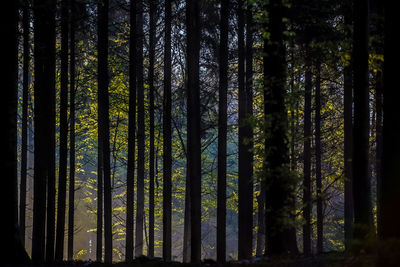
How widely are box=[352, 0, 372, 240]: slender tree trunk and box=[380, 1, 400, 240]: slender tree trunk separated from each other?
0.34 meters

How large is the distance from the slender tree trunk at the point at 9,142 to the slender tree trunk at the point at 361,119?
7095 millimetres

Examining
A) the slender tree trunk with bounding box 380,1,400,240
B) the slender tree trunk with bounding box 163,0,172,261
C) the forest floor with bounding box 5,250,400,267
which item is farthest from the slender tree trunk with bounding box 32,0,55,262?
the slender tree trunk with bounding box 380,1,400,240

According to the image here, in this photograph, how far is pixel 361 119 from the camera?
23.8 feet

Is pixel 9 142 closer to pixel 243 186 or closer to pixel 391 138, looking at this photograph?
pixel 391 138

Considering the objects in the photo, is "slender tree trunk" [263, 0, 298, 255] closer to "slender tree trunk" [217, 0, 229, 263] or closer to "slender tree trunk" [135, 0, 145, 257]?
"slender tree trunk" [217, 0, 229, 263]

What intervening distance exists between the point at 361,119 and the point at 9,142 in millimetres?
7275

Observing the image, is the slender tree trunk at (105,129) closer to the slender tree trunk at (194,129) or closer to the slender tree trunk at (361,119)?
the slender tree trunk at (194,129)

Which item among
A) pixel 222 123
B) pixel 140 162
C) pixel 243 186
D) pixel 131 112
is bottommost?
pixel 243 186

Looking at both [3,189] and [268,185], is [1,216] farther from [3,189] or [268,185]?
[268,185]

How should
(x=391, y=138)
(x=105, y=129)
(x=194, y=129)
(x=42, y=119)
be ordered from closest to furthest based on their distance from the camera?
1. (x=391, y=138)
2. (x=42, y=119)
3. (x=194, y=129)
4. (x=105, y=129)

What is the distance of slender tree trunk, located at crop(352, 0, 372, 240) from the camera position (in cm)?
717

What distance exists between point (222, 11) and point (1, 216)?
31.5 feet

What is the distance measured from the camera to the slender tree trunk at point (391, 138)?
22.2ft

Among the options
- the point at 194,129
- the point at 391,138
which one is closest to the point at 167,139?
the point at 194,129
